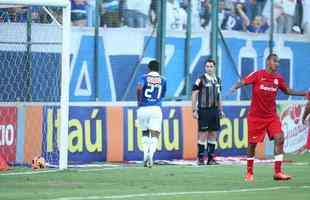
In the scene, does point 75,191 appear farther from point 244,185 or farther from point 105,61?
point 105,61

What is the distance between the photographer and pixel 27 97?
864 inches

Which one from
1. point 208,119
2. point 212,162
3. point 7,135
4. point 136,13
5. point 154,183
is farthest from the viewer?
point 136,13

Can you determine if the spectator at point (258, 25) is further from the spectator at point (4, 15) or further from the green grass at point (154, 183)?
the spectator at point (4, 15)

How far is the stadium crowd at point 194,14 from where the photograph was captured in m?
24.2

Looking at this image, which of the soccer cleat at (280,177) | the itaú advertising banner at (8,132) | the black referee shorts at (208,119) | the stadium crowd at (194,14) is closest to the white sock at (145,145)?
the black referee shorts at (208,119)

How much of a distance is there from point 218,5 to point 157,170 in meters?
7.62

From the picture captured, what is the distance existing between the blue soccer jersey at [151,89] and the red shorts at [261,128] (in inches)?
148

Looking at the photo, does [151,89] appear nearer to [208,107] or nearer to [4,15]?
[208,107]

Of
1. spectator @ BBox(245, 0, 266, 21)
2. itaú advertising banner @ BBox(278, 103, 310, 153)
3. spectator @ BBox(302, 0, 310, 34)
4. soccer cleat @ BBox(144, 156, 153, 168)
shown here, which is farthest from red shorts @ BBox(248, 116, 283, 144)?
spectator @ BBox(302, 0, 310, 34)

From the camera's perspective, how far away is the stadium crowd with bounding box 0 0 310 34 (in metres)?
24.2

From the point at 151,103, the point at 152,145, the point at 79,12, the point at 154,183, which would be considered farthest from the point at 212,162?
the point at 154,183

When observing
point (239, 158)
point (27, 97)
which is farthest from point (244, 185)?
point (239, 158)

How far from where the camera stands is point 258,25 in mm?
28141

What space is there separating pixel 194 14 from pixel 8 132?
6.98m
